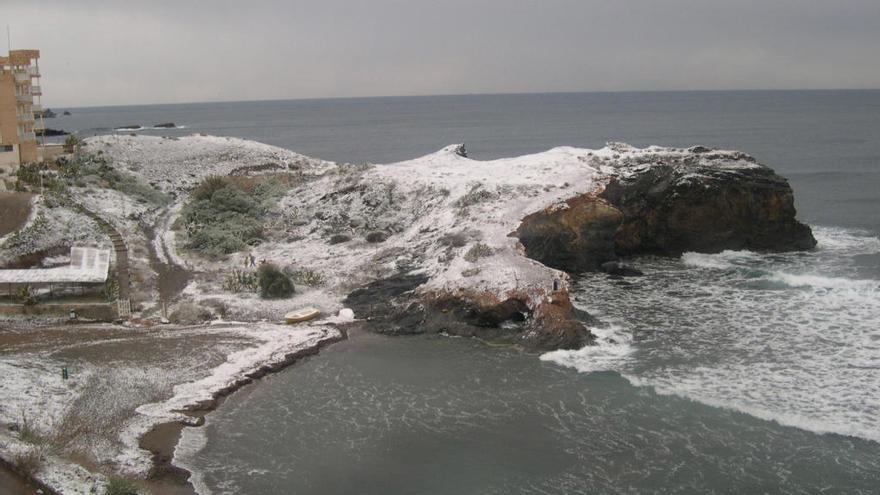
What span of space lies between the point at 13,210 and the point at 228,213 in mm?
11476

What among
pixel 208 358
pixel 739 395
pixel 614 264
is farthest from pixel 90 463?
pixel 614 264

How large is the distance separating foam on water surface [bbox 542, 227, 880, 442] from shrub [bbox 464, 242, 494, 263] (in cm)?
473

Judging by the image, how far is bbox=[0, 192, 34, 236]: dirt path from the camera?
121ft

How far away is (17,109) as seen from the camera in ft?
155

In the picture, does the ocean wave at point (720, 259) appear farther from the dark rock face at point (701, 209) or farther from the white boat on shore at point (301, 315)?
the white boat on shore at point (301, 315)

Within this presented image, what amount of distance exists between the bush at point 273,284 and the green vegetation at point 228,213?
22.5 feet

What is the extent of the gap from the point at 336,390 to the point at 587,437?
847 cm

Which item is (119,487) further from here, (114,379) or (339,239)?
(339,239)

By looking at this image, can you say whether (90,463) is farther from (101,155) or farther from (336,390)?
(101,155)

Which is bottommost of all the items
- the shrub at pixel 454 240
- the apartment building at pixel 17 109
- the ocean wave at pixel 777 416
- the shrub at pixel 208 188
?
the ocean wave at pixel 777 416

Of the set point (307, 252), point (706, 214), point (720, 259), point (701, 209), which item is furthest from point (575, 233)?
point (307, 252)

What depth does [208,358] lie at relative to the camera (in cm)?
2664

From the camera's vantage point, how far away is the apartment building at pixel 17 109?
46969 millimetres

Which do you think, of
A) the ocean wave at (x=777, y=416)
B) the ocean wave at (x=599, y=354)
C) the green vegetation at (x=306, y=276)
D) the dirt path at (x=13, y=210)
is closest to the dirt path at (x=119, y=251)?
the dirt path at (x=13, y=210)
